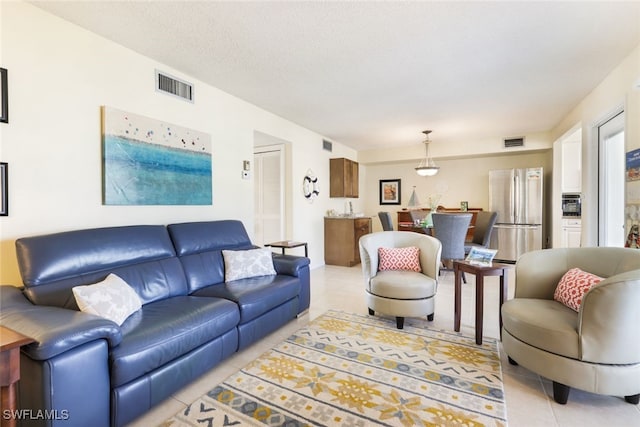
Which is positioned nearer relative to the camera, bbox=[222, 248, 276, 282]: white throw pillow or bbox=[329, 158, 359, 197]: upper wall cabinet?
bbox=[222, 248, 276, 282]: white throw pillow

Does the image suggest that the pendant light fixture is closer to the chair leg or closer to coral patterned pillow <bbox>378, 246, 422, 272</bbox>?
coral patterned pillow <bbox>378, 246, 422, 272</bbox>

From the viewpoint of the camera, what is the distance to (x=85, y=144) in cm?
229

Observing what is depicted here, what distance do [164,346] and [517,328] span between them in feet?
7.06

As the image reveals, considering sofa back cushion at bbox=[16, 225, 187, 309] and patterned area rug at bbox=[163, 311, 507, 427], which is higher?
sofa back cushion at bbox=[16, 225, 187, 309]

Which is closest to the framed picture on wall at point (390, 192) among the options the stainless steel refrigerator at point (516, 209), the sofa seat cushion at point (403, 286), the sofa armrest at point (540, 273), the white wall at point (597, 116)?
the stainless steel refrigerator at point (516, 209)

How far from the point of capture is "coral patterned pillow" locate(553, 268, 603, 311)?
73.9 inches

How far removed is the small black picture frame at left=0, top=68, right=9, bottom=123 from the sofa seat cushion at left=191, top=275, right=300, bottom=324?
169 cm

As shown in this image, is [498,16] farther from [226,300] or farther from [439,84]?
[226,300]

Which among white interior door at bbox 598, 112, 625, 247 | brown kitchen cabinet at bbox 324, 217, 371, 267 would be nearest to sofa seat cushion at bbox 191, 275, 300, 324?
brown kitchen cabinet at bbox 324, 217, 371, 267

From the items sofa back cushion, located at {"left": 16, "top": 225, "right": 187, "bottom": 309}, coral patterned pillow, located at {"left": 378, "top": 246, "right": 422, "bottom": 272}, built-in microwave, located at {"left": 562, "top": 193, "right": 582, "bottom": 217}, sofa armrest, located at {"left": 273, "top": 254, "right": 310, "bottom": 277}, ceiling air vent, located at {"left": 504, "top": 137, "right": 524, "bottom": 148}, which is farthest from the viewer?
ceiling air vent, located at {"left": 504, "top": 137, "right": 524, "bottom": 148}

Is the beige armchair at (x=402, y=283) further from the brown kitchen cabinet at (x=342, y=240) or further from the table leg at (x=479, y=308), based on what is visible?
the brown kitchen cabinet at (x=342, y=240)

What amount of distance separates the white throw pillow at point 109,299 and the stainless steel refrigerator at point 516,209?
20.4ft

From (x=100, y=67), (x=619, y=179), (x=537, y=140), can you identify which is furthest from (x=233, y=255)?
(x=537, y=140)

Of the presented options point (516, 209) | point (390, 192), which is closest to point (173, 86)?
point (390, 192)
